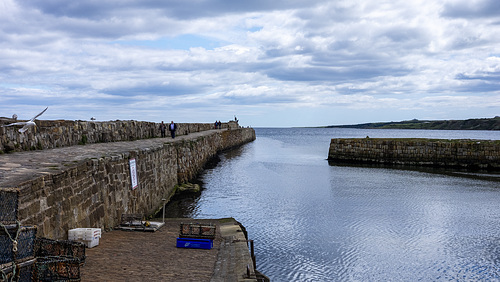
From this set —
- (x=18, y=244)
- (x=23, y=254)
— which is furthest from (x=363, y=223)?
(x=18, y=244)

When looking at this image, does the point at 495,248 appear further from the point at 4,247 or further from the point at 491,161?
the point at 491,161

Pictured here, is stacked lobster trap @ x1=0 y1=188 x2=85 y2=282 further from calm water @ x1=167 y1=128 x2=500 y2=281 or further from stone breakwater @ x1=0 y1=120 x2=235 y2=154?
stone breakwater @ x1=0 y1=120 x2=235 y2=154

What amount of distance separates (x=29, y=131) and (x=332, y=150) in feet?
116

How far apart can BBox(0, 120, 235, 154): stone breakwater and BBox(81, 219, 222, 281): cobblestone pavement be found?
13.0 ft

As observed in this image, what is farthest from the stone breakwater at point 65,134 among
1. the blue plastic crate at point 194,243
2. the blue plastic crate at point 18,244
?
the blue plastic crate at point 18,244

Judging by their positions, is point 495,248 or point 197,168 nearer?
point 495,248

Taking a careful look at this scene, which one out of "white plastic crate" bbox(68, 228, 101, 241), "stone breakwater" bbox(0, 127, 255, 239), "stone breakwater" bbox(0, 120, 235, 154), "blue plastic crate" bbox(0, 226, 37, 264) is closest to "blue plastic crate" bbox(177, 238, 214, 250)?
"white plastic crate" bbox(68, 228, 101, 241)

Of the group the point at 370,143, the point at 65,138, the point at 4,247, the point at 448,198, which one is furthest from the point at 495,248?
the point at 370,143

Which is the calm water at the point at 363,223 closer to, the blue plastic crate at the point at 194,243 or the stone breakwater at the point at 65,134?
the blue plastic crate at the point at 194,243

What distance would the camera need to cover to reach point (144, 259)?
327 inches

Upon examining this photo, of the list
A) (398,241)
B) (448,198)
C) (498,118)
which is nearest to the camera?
(398,241)

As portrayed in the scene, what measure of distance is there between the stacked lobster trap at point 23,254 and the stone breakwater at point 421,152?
37265 millimetres

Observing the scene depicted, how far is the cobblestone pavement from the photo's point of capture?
7.14 meters

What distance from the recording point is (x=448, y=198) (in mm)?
22922
